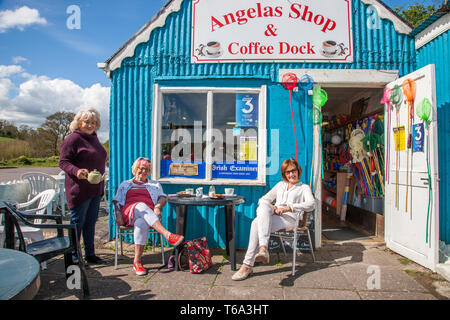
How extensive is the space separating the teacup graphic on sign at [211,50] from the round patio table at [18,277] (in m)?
3.85

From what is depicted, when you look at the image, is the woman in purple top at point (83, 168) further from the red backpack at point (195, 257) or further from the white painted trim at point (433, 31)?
the white painted trim at point (433, 31)

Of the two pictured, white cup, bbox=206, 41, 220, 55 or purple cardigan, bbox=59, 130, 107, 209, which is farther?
white cup, bbox=206, 41, 220, 55

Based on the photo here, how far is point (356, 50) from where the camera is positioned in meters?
4.57

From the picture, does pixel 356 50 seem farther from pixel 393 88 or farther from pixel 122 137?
pixel 122 137

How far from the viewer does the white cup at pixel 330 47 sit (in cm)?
456

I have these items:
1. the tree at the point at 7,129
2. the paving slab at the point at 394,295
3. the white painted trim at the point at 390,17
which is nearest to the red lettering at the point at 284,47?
the white painted trim at the point at 390,17

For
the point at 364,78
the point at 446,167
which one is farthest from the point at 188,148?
the point at 446,167

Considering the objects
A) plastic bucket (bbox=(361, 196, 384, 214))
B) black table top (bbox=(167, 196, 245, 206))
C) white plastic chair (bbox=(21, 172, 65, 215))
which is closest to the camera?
black table top (bbox=(167, 196, 245, 206))

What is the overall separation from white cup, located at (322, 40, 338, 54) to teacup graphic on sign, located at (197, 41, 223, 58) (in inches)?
65.7

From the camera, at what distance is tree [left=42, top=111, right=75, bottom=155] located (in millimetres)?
37156

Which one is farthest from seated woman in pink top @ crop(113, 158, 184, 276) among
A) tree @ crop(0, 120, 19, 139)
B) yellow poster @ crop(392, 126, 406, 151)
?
tree @ crop(0, 120, 19, 139)

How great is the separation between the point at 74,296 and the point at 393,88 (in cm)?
505

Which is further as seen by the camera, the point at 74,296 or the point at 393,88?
the point at 393,88

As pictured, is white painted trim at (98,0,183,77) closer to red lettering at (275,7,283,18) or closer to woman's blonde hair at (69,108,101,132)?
woman's blonde hair at (69,108,101,132)
